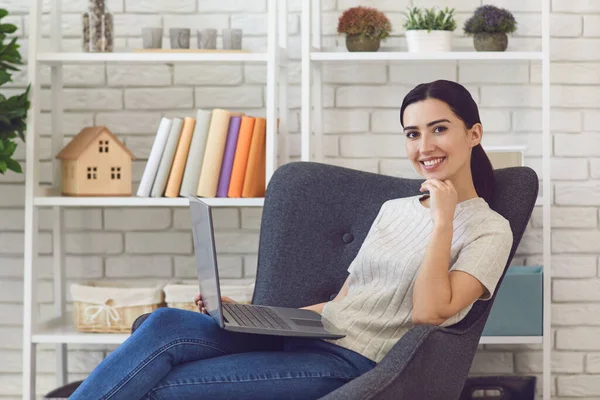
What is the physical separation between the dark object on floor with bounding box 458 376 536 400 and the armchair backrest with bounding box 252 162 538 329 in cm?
77

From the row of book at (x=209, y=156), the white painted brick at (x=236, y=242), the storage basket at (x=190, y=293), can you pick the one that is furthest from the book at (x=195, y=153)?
the white painted brick at (x=236, y=242)

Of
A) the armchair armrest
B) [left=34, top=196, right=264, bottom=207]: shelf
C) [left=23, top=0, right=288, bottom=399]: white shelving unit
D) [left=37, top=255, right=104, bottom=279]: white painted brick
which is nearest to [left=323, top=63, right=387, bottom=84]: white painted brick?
[left=23, top=0, right=288, bottom=399]: white shelving unit

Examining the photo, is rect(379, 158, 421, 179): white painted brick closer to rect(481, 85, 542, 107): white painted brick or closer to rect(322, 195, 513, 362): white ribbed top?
rect(481, 85, 542, 107): white painted brick

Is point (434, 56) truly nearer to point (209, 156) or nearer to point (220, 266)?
point (209, 156)

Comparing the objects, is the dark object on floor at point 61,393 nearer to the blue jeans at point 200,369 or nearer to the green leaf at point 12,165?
the green leaf at point 12,165

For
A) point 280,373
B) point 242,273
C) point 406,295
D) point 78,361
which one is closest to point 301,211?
point 406,295

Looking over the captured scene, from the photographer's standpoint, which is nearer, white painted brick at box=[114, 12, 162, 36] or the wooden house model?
the wooden house model

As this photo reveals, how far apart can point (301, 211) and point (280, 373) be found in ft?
1.86

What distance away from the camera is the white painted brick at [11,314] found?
2.95 m

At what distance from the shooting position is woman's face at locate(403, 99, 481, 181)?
185 centimetres

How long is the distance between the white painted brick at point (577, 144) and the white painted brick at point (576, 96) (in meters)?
0.10

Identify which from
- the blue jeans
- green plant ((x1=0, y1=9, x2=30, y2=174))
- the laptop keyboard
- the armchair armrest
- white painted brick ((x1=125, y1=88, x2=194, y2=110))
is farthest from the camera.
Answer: white painted brick ((x1=125, y1=88, x2=194, y2=110))

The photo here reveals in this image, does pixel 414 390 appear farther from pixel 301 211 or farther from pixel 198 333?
pixel 301 211

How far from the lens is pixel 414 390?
5.26ft
